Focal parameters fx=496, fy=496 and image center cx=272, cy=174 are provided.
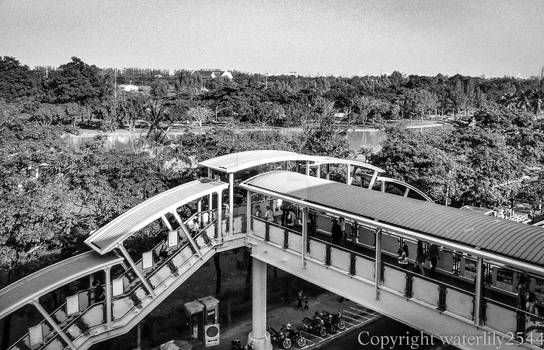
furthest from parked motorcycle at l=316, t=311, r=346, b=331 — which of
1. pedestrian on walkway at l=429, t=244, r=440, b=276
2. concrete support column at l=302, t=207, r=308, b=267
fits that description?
pedestrian on walkway at l=429, t=244, r=440, b=276

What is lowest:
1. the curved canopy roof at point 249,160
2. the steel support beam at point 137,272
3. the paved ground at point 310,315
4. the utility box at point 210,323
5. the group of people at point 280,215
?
the paved ground at point 310,315

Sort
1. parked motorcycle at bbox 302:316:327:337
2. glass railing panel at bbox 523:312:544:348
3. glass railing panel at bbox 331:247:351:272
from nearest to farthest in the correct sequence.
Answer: glass railing panel at bbox 523:312:544:348 → glass railing panel at bbox 331:247:351:272 → parked motorcycle at bbox 302:316:327:337

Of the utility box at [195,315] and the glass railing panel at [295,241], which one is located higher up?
the glass railing panel at [295,241]

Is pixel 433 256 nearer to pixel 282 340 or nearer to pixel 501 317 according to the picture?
pixel 501 317

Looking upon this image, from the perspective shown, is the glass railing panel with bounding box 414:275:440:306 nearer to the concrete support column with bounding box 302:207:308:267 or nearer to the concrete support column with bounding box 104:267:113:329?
the concrete support column with bounding box 302:207:308:267

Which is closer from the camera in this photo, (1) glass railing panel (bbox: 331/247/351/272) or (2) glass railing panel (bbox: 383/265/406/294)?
(2) glass railing panel (bbox: 383/265/406/294)

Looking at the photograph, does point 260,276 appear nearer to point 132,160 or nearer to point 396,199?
point 396,199

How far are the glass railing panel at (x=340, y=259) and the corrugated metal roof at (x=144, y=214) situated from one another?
13.6 feet

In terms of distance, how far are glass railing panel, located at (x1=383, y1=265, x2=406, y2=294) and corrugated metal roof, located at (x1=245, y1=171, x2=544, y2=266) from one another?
1208 millimetres

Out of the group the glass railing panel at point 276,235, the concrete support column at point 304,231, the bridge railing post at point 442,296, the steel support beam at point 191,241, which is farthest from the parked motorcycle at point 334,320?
the bridge railing post at point 442,296

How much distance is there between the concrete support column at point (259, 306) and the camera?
51.8 feet

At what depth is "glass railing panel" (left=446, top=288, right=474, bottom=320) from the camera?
10.1 m

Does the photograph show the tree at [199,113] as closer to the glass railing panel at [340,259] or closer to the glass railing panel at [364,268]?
the glass railing panel at [340,259]

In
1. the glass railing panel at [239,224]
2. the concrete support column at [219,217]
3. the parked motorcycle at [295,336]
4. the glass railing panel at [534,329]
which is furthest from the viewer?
the parked motorcycle at [295,336]
